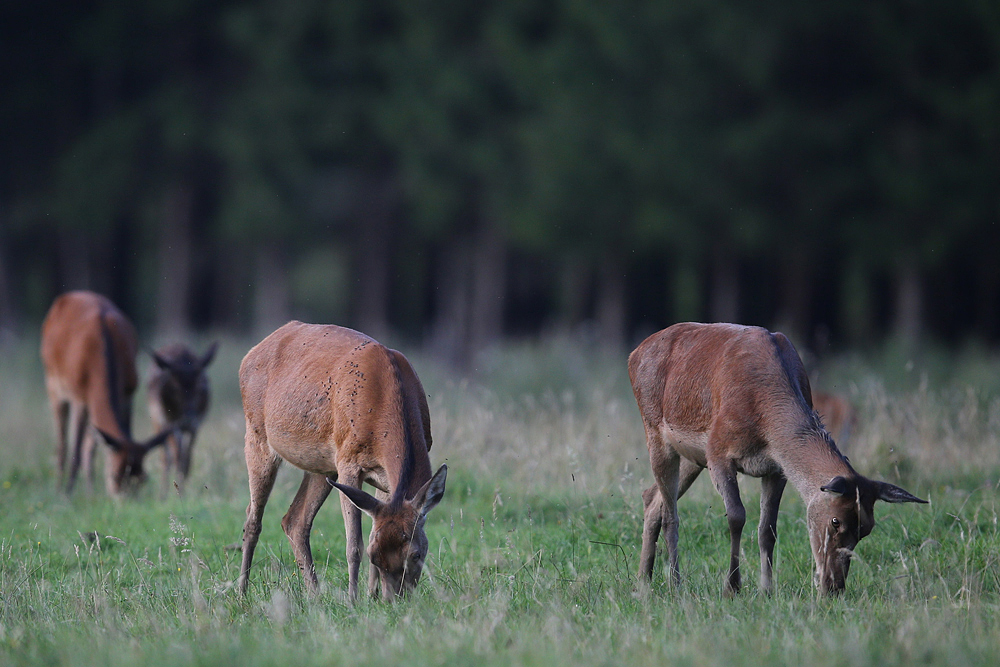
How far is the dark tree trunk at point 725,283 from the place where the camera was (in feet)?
77.3

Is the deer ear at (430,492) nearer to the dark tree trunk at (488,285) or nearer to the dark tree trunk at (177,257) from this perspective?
the dark tree trunk at (488,285)

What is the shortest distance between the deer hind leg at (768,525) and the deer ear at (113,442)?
5999 millimetres

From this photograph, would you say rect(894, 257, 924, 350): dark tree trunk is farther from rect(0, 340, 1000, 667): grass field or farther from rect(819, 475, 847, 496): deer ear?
rect(819, 475, 847, 496): deer ear

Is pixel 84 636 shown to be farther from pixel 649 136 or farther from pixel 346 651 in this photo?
pixel 649 136

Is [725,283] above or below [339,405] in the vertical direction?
below

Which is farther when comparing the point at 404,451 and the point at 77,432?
the point at 77,432

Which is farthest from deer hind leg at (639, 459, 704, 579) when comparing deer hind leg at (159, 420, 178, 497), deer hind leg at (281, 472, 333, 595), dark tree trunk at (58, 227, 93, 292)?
Result: dark tree trunk at (58, 227, 93, 292)

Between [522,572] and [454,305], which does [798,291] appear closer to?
[454,305]

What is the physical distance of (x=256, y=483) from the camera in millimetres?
6949

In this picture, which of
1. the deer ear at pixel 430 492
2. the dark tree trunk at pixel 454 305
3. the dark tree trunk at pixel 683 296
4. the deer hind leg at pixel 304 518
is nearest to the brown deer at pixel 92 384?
the deer hind leg at pixel 304 518

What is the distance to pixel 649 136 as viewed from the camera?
23094mm

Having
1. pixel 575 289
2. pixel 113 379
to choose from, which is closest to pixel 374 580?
pixel 113 379

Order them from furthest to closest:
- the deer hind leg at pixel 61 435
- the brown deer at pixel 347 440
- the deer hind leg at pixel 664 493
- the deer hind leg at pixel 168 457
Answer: the deer hind leg at pixel 61 435, the deer hind leg at pixel 168 457, the deer hind leg at pixel 664 493, the brown deer at pixel 347 440

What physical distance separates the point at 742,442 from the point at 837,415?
5768mm
